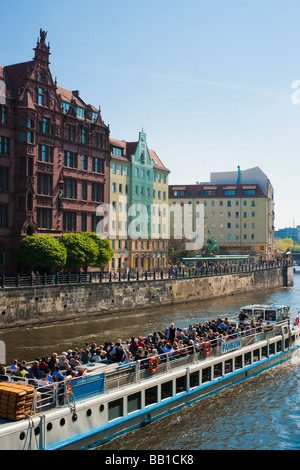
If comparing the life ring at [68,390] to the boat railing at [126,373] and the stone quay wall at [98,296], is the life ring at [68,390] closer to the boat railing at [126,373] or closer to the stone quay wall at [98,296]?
the boat railing at [126,373]

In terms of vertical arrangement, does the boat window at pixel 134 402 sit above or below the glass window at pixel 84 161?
below

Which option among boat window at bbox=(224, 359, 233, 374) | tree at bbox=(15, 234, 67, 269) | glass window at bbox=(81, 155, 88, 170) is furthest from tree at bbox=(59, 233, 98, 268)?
boat window at bbox=(224, 359, 233, 374)

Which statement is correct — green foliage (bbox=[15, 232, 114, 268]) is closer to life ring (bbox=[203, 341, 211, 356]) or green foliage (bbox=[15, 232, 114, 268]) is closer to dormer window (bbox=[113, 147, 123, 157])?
dormer window (bbox=[113, 147, 123, 157])

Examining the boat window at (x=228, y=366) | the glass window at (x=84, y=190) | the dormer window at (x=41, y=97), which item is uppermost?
the dormer window at (x=41, y=97)

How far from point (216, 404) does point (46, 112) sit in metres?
39.0

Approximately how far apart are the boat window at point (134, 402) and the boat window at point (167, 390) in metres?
1.70

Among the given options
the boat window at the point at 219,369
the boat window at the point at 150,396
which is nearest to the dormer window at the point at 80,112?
the boat window at the point at 219,369

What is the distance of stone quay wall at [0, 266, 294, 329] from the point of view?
1681 inches

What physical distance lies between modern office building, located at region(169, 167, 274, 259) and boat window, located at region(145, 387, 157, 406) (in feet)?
340

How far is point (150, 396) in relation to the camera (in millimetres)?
20734

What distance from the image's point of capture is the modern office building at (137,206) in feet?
241

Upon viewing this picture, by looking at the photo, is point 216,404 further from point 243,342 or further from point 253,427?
point 243,342

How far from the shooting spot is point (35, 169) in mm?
53219

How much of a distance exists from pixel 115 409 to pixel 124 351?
3421 mm
